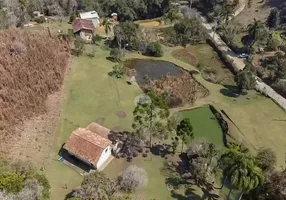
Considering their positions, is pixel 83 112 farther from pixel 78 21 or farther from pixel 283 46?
pixel 283 46

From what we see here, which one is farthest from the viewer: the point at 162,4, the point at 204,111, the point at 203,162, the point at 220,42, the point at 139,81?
the point at 162,4

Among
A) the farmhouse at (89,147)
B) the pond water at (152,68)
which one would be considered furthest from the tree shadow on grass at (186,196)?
the pond water at (152,68)

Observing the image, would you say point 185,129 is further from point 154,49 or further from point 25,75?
point 154,49

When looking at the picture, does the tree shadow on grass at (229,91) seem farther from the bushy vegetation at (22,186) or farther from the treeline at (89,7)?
the treeline at (89,7)

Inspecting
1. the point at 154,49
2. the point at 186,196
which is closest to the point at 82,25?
the point at 154,49

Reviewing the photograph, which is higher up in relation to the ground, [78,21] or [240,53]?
[78,21]

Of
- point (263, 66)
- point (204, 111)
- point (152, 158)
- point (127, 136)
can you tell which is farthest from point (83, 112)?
point (263, 66)
